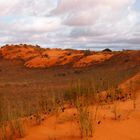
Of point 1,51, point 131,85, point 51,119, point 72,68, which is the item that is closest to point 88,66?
point 72,68

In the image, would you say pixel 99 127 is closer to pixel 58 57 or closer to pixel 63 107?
pixel 63 107

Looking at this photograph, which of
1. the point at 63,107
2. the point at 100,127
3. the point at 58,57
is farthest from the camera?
the point at 58,57

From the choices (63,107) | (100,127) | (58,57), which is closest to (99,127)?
(100,127)

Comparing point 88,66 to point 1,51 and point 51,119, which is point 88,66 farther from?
point 51,119

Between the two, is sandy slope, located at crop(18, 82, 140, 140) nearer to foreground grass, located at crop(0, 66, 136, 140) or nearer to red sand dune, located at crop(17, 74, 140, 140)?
red sand dune, located at crop(17, 74, 140, 140)

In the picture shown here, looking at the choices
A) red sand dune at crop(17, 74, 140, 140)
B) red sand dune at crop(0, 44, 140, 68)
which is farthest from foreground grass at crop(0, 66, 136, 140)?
red sand dune at crop(0, 44, 140, 68)

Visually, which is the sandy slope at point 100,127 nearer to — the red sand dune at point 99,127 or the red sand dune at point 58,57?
the red sand dune at point 99,127

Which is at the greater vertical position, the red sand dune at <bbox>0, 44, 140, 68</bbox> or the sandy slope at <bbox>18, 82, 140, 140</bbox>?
the red sand dune at <bbox>0, 44, 140, 68</bbox>

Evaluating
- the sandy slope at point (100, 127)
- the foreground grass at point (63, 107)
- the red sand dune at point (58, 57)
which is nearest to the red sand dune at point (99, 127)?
the sandy slope at point (100, 127)

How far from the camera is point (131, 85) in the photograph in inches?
466

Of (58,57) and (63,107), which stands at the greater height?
(58,57)

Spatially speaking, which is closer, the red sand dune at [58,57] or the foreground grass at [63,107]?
the foreground grass at [63,107]

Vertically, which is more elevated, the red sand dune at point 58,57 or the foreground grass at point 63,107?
the red sand dune at point 58,57

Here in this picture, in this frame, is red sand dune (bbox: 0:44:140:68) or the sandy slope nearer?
the sandy slope
